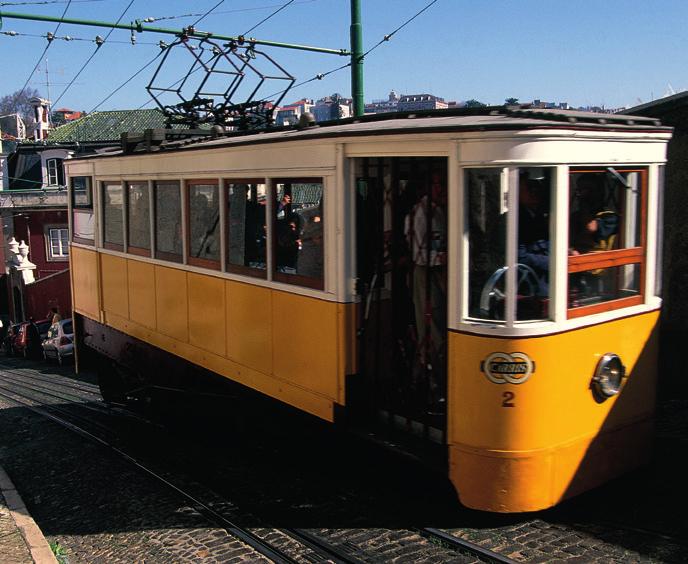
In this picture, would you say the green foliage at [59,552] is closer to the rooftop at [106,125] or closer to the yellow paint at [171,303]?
the yellow paint at [171,303]

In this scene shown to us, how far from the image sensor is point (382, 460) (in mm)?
5926

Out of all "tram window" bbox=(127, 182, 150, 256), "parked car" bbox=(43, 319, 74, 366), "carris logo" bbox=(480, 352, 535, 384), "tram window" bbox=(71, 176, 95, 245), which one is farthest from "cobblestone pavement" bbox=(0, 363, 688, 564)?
"parked car" bbox=(43, 319, 74, 366)

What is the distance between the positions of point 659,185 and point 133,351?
18.9 feet

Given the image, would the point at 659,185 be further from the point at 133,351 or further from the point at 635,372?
the point at 133,351

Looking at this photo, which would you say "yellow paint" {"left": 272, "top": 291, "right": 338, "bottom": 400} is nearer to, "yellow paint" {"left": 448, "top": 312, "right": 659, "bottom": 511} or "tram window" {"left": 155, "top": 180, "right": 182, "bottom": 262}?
"yellow paint" {"left": 448, "top": 312, "right": 659, "bottom": 511}

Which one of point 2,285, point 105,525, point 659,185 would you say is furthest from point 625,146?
point 2,285

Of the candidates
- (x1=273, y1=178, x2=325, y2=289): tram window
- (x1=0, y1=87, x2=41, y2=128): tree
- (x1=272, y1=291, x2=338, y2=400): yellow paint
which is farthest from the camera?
(x1=0, y1=87, x2=41, y2=128): tree

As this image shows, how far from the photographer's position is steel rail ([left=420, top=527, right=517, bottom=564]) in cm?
454

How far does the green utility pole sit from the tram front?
6331 millimetres

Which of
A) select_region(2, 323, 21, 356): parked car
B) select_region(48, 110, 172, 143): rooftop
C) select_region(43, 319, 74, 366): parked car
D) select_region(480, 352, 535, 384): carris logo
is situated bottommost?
select_region(2, 323, 21, 356): parked car

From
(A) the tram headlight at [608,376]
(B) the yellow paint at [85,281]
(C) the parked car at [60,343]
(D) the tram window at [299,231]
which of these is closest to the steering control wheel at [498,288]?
(A) the tram headlight at [608,376]

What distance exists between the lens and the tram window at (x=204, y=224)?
21.9 feet

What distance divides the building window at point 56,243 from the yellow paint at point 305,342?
36.0 meters

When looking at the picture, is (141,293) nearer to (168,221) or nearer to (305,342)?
(168,221)
